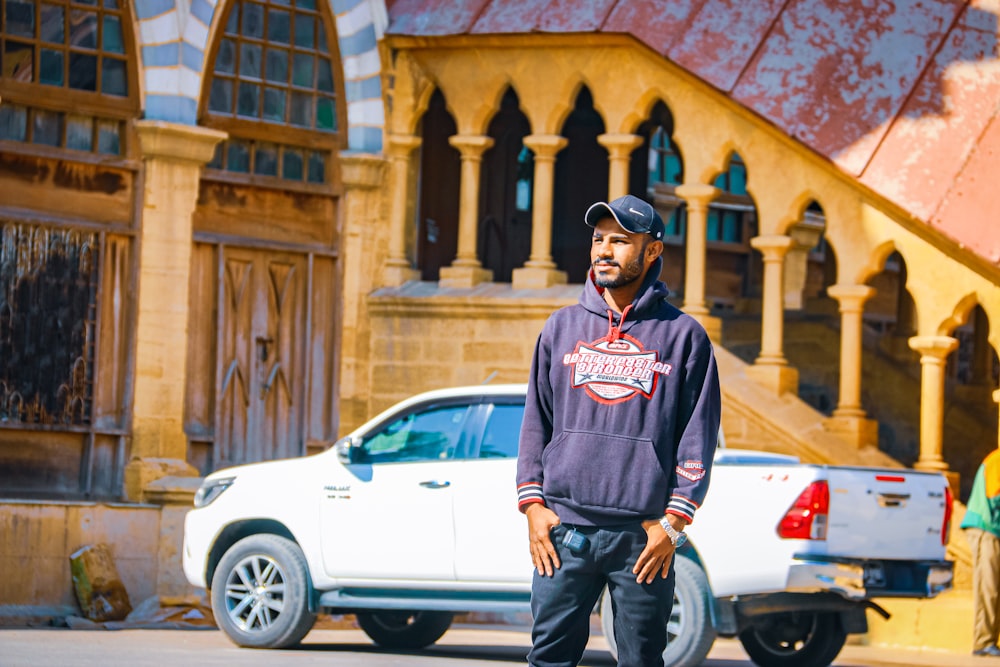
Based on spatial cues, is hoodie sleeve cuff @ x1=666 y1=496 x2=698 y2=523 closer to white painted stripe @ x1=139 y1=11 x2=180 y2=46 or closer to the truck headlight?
the truck headlight

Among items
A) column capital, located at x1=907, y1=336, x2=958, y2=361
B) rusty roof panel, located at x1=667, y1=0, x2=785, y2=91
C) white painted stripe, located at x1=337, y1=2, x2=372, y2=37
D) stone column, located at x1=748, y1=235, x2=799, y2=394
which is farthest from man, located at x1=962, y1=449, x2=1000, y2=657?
white painted stripe, located at x1=337, y1=2, x2=372, y2=37

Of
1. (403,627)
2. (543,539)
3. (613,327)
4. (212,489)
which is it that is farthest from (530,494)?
(403,627)

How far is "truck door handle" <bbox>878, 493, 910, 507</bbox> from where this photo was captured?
30.6 ft

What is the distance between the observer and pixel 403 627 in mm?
10898

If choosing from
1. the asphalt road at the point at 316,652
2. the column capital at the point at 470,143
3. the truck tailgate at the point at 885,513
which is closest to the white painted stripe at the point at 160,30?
the column capital at the point at 470,143

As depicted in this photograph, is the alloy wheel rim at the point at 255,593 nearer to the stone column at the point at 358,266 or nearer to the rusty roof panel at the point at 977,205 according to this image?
the stone column at the point at 358,266

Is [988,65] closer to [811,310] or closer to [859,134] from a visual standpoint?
[859,134]

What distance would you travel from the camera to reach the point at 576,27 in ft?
50.1

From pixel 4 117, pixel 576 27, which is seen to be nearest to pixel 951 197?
pixel 576 27

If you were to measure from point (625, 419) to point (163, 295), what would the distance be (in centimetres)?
1070

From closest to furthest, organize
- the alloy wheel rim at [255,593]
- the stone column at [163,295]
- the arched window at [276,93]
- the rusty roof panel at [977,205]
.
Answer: the alloy wheel rim at [255,593]
the rusty roof panel at [977,205]
the stone column at [163,295]
the arched window at [276,93]

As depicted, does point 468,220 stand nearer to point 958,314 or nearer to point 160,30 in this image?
point 160,30

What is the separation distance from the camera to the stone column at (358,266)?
16.1m

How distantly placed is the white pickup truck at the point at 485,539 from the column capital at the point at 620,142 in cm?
613
